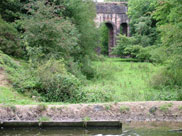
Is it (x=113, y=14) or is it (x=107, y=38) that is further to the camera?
(x=107, y=38)

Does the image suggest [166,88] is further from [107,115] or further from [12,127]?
[12,127]

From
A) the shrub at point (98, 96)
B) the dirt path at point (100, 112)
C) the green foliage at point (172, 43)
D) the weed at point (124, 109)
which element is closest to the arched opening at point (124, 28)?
the green foliage at point (172, 43)

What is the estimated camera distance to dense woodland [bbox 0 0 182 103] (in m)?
12.6

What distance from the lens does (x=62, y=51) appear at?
16906 millimetres

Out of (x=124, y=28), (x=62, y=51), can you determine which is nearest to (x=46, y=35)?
(x=62, y=51)

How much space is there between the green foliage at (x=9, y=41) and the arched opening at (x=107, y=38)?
27.1m

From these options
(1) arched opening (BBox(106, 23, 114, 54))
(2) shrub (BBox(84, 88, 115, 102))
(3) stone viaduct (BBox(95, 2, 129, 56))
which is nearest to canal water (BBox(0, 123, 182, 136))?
(2) shrub (BBox(84, 88, 115, 102))

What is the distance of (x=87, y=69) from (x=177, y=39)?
7.76m

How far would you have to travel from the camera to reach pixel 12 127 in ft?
28.6

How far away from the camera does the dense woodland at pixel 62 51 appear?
12.6 metres

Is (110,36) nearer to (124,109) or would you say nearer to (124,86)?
(124,86)

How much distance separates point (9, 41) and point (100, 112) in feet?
27.0

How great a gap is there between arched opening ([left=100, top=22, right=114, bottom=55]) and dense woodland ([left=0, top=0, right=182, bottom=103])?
22840 mm

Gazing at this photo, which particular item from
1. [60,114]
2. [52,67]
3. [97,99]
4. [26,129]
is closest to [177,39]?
[97,99]
